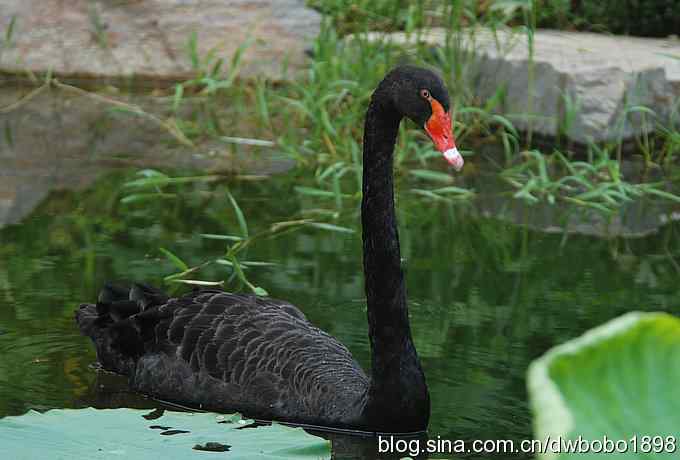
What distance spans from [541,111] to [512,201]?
1296 millimetres

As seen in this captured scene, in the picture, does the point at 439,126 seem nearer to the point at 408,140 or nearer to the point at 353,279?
the point at 353,279

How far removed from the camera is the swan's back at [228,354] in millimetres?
3059

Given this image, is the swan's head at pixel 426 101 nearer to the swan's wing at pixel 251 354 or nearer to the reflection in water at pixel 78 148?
the swan's wing at pixel 251 354

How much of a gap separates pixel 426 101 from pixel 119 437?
121 cm

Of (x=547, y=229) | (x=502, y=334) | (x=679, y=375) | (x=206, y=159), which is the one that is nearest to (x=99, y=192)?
(x=206, y=159)

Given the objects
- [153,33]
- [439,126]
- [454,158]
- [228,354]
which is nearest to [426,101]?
[439,126]

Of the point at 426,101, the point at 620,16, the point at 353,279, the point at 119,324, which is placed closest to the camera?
the point at 426,101

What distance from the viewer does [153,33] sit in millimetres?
8172

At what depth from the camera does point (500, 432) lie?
294 cm

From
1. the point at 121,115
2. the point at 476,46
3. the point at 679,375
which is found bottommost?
the point at 121,115

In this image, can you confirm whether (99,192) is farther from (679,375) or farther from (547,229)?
(679,375)

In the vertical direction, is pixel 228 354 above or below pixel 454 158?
below

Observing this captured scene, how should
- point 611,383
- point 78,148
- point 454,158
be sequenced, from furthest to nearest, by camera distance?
point 78,148, point 454,158, point 611,383

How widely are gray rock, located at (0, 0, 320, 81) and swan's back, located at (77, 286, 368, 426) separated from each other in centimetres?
476
